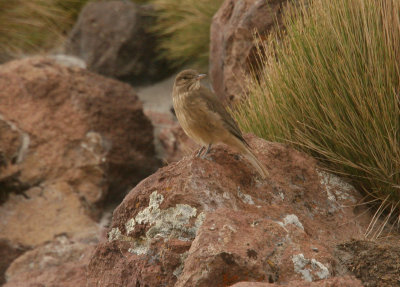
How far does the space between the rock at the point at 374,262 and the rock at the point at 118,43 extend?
23.9 feet

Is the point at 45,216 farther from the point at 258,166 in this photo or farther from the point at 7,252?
the point at 258,166

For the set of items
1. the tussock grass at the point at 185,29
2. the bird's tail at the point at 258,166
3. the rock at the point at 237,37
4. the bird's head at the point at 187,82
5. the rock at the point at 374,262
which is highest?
the bird's head at the point at 187,82

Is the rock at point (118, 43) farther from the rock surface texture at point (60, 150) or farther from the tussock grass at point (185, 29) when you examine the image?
the rock surface texture at point (60, 150)

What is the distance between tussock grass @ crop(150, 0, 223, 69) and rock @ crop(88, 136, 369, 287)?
17.4 ft

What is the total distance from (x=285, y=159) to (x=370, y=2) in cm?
132

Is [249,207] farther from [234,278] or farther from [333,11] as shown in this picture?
[333,11]

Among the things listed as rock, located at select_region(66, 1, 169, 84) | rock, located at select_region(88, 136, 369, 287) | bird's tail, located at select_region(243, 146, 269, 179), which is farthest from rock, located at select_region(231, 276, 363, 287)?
rock, located at select_region(66, 1, 169, 84)

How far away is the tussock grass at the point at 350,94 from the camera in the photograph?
4.06m

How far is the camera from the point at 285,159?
4004mm

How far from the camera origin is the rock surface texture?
6328 millimetres

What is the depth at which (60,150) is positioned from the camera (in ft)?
21.7

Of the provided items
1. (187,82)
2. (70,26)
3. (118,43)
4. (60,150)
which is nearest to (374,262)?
(187,82)

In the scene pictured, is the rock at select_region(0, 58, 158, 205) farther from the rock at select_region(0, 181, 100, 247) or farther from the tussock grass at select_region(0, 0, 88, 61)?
the tussock grass at select_region(0, 0, 88, 61)

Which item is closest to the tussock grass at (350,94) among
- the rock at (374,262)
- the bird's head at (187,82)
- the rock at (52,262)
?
the bird's head at (187,82)
